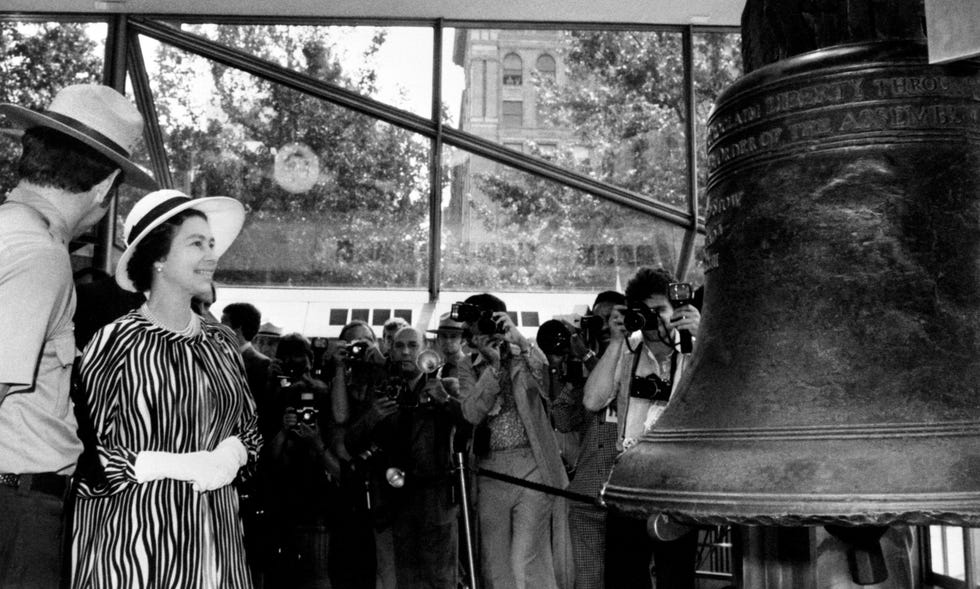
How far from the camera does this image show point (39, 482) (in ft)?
8.35

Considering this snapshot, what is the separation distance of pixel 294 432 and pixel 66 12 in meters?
4.58

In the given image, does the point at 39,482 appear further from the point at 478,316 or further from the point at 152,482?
the point at 478,316

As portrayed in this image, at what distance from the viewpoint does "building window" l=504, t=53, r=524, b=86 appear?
843 cm

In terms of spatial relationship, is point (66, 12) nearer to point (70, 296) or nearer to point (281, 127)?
point (281, 127)

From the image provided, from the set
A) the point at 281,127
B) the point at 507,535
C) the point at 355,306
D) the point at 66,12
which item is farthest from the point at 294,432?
the point at 66,12

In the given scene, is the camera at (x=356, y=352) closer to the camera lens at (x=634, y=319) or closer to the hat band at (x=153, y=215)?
the camera lens at (x=634, y=319)

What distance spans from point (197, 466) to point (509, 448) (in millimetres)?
2704

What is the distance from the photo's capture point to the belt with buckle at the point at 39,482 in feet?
8.18

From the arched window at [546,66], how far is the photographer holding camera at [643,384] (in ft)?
12.8

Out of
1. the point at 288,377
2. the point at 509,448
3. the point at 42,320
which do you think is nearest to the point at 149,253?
the point at 42,320

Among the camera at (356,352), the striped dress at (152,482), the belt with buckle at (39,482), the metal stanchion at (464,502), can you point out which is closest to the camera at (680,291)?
the metal stanchion at (464,502)

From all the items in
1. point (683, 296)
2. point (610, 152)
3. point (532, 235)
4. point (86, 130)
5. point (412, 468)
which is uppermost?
point (610, 152)

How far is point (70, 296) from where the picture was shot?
266cm

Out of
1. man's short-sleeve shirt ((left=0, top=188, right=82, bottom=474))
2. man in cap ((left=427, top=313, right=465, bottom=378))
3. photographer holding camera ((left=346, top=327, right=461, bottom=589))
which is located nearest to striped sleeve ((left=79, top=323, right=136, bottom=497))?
man's short-sleeve shirt ((left=0, top=188, right=82, bottom=474))
